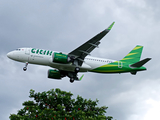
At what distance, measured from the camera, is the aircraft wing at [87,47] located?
3785cm

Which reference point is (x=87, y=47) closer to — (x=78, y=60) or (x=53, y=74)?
(x=78, y=60)

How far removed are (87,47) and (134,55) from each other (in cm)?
1274

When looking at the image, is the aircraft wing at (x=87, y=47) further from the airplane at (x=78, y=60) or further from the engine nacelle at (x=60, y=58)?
the engine nacelle at (x=60, y=58)

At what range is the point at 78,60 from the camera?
42188 mm

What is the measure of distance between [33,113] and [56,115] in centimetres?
391

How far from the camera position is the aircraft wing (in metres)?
37.9

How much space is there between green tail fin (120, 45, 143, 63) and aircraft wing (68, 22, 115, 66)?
9.02 metres

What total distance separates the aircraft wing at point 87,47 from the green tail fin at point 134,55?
902cm

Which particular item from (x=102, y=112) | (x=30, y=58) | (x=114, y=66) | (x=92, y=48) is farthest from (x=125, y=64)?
(x=30, y=58)

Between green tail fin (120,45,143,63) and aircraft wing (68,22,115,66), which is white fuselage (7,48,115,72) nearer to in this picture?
aircraft wing (68,22,115,66)

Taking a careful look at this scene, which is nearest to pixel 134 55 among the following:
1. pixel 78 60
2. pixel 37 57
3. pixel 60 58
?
pixel 78 60

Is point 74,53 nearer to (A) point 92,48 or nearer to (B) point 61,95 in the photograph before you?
(A) point 92,48

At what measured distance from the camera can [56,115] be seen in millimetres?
33000

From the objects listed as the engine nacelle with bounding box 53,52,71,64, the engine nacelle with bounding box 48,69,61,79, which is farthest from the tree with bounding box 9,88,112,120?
the engine nacelle with bounding box 48,69,61,79
